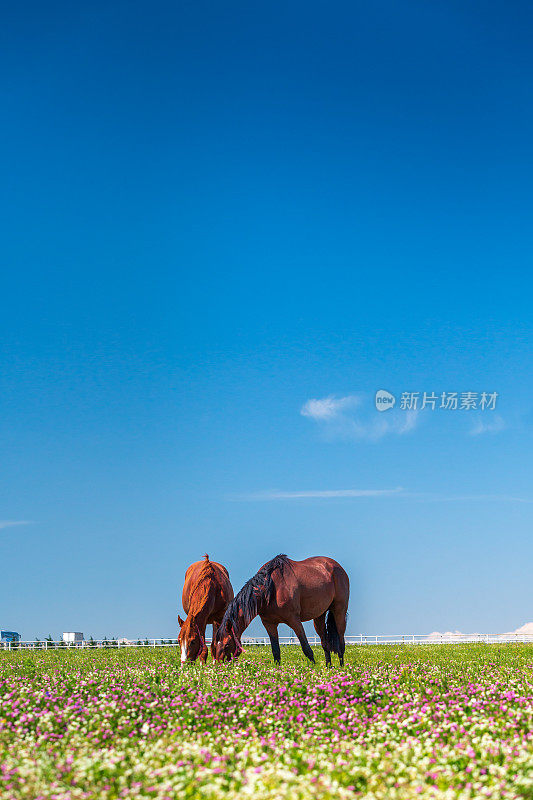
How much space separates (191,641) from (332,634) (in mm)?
4394

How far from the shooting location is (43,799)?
21.2ft

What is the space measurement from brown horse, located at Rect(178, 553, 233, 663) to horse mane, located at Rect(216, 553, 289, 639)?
1384 mm

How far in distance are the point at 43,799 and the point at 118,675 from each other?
9.84 meters

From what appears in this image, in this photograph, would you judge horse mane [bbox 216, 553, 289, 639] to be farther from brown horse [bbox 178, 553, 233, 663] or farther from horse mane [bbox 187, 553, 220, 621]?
horse mane [bbox 187, 553, 220, 621]

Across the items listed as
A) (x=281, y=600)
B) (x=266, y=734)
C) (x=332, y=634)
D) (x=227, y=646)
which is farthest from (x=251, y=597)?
(x=266, y=734)

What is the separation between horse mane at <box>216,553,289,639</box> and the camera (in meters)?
17.1

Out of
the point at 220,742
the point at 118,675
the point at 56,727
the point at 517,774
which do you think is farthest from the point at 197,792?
the point at 118,675

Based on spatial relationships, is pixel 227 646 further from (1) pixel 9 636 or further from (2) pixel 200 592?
(1) pixel 9 636

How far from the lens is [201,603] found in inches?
761

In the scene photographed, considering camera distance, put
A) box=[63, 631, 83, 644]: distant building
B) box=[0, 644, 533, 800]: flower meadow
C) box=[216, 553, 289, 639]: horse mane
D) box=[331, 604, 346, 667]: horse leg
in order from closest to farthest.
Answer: box=[0, 644, 533, 800]: flower meadow
box=[216, 553, 289, 639]: horse mane
box=[331, 604, 346, 667]: horse leg
box=[63, 631, 83, 644]: distant building

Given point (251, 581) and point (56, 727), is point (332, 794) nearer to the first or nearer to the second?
point (56, 727)

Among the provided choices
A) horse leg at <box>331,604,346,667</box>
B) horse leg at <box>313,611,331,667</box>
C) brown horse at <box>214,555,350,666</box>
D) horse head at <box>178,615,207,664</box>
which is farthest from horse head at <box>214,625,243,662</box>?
horse leg at <box>331,604,346,667</box>

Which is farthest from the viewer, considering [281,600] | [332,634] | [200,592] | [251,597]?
[332,634]

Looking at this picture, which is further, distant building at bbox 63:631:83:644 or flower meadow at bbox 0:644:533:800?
distant building at bbox 63:631:83:644
